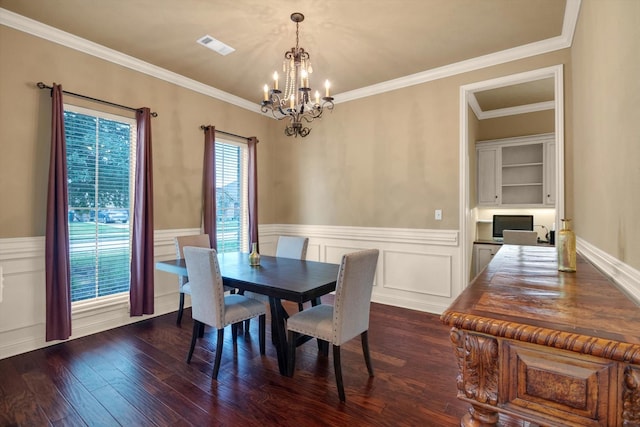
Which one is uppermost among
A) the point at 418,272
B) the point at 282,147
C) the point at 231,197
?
the point at 282,147

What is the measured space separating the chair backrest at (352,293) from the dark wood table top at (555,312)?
0.84 meters

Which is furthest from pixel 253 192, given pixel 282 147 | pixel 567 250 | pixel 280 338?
pixel 567 250

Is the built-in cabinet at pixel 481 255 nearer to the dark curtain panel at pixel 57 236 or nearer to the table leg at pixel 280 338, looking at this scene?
the table leg at pixel 280 338

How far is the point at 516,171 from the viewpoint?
491cm

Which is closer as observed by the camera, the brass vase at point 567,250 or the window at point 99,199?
the brass vase at point 567,250

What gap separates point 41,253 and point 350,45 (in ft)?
11.5

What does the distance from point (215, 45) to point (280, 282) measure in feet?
8.13

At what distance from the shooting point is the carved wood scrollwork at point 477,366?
0.87 metres

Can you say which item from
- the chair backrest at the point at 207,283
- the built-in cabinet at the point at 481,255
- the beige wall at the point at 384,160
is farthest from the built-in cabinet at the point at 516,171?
the chair backrest at the point at 207,283

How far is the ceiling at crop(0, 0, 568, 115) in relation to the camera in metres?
2.56

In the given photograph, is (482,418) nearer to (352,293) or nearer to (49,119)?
(352,293)

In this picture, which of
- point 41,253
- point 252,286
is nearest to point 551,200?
point 252,286

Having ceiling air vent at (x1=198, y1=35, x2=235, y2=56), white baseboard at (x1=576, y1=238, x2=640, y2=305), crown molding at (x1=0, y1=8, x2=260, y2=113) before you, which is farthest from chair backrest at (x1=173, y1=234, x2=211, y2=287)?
white baseboard at (x1=576, y1=238, x2=640, y2=305)

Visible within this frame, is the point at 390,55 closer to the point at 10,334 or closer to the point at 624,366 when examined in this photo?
the point at 624,366
